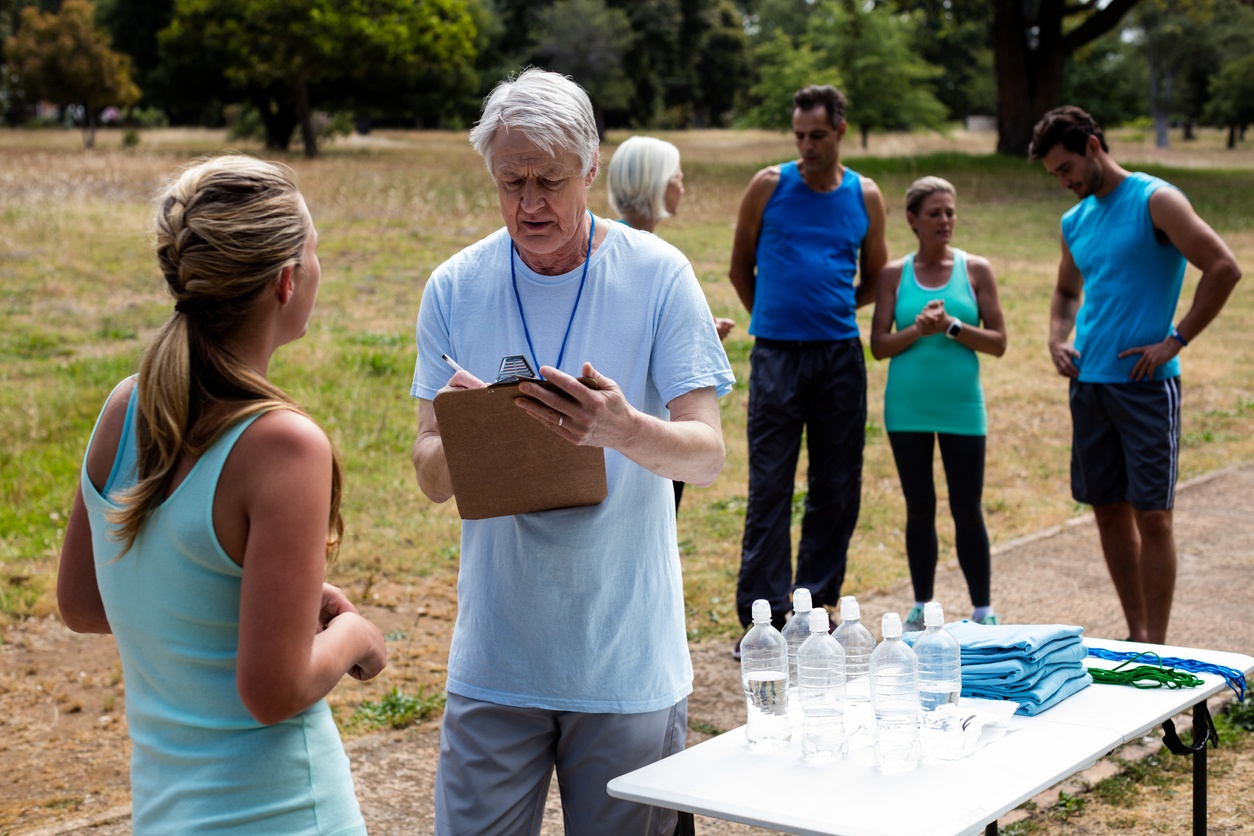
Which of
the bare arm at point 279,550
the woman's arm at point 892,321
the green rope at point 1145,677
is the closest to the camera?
the bare arm at point 279,550

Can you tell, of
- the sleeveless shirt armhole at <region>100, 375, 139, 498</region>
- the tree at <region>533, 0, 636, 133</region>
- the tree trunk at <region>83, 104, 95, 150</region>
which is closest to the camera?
Result: the sleeveless shirt armhole at <region>100, 375, 139, 498</region>

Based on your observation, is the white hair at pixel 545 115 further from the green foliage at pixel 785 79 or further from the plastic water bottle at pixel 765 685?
the green foliage at pixel 785 79

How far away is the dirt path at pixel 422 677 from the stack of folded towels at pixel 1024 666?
1261mm

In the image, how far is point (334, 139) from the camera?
4925 cm

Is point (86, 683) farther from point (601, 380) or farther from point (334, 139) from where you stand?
point (334, 139)

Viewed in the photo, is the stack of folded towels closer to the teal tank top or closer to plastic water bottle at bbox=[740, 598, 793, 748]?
plastic water bottle at bbox=[740, 598, 793, 748]

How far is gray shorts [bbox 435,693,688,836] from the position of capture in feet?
9.12

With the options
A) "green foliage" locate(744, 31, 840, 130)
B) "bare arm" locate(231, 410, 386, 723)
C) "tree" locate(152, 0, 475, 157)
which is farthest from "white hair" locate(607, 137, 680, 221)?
"green foliage" locate(744, 31, 840, 130)

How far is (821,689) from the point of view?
9.77 ft

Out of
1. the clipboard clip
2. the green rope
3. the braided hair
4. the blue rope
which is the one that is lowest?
the blue rope

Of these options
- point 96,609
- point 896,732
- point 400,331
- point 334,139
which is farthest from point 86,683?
point 334,139

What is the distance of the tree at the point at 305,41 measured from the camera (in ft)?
133

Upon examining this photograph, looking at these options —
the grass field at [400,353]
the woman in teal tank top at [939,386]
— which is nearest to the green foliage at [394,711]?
the grass field at [400,353]

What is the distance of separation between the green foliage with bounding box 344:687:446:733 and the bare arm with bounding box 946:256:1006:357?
298cm
